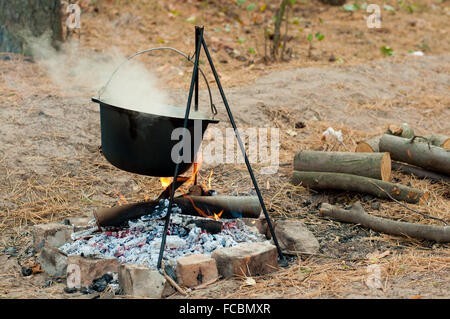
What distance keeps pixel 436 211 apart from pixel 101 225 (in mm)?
2619

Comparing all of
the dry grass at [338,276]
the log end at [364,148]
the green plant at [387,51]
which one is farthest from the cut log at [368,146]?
the green plant at [387,51]

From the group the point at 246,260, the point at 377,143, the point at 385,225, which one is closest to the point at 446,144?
the point at 377,143

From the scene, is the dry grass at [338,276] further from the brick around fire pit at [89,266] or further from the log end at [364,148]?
the log end at [364,148]

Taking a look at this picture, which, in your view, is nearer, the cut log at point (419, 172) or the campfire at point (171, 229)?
the campfire at point (171, 229)

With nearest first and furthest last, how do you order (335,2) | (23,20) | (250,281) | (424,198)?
1. (250,281)
2. (424,198)
3. (23,20)
4. (335,2)

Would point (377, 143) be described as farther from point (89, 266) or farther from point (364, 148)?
point (89, 266)

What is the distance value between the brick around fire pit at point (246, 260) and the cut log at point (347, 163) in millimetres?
1478

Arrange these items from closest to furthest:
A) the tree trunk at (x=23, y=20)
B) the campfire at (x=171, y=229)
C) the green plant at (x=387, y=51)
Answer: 1. the campfire at (x=171, y=229)
2. the tree trunk at (x=23, y=20)
3. the green plant at (x=387, y=51)

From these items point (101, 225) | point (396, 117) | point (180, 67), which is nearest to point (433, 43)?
point (396, 117)

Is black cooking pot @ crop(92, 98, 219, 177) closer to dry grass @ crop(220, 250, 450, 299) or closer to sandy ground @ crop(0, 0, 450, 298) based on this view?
sandy ground @ crop(0, 0, 450, 298)

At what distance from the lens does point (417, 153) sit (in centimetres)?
432

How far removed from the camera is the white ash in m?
3.00

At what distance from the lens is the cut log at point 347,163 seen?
4062 millimetres

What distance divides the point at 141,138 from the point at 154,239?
71 centimetres
